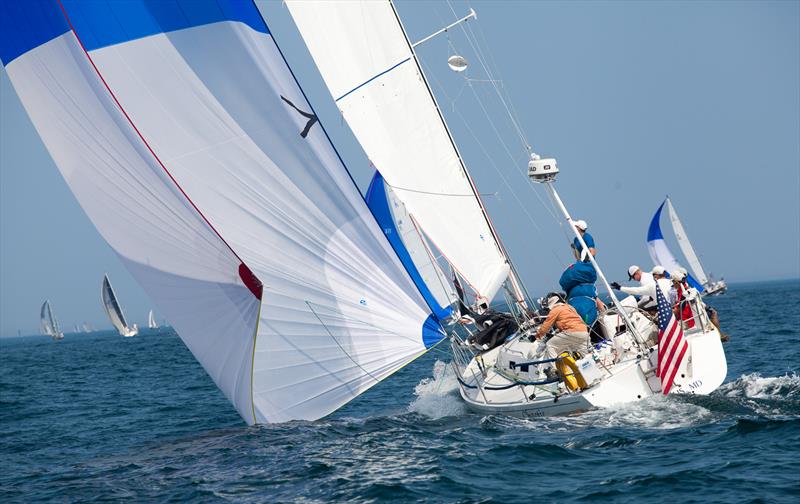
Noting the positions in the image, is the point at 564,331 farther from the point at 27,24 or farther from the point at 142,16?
the point at 27,24

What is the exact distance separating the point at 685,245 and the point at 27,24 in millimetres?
43698

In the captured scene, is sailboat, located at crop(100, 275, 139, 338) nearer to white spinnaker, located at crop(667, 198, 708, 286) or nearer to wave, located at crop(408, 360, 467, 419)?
white spinnaker, located at crop(667, 198, 708, 286)

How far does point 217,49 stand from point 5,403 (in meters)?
14.3

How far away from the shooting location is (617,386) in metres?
11.5

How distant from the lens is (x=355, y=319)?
12555mm

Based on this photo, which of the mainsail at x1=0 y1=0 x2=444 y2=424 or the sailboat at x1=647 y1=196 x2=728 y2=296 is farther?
the sailboat at x1=647 y1=196 x2=728 y2=296

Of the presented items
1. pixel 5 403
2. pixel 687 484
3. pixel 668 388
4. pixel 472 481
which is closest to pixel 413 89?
pixel 668 388

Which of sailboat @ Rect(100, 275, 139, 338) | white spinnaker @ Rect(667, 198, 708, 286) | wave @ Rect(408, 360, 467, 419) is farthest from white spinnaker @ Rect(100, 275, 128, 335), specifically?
wave @ Rect(408, 360, 467, 419)

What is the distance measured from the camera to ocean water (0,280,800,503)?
8641 mm

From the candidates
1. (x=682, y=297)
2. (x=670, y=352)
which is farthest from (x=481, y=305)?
→ (x=670, y=352)

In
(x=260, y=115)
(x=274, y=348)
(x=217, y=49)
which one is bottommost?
(x=274, y=348)

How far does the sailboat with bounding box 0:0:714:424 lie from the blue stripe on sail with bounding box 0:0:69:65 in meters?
0.02

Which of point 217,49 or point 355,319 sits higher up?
point 217,49

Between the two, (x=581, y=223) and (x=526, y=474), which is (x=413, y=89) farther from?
(x=526, y=474)
